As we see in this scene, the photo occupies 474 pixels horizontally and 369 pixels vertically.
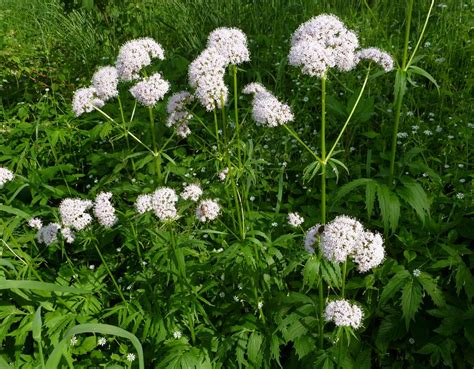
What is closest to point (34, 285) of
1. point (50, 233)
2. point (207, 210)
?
point (50, 233)

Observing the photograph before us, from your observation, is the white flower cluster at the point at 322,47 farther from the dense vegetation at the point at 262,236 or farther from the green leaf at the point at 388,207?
the green leaf at the point at 388,207

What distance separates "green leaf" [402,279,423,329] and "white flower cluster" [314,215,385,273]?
1.86 feet

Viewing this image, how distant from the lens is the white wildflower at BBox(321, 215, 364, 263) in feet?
7.10

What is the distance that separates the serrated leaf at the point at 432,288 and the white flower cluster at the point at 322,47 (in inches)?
49.7

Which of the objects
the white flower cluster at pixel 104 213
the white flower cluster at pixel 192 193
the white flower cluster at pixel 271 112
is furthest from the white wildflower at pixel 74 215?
the white flower cluster at pixel 271 112

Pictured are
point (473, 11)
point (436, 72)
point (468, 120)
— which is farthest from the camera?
point (473, 11)

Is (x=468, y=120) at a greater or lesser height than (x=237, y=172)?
lesser

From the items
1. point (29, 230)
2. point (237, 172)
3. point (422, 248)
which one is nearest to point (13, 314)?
point (29, 230)

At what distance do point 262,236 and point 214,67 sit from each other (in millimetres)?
1158

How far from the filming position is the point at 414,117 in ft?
13.9

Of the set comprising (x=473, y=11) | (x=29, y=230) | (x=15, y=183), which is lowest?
(x=29, y=230)

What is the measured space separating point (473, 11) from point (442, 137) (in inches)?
86.0

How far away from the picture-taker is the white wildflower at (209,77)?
263 cm

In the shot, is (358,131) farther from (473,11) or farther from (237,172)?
(473,11)
